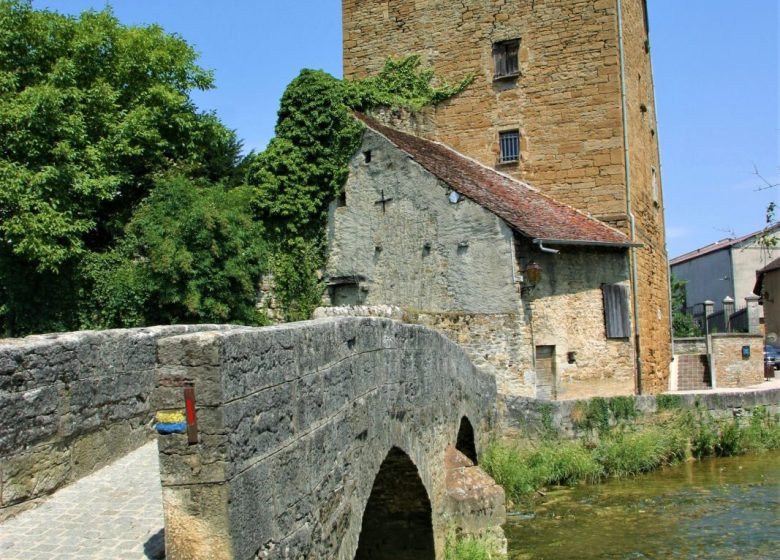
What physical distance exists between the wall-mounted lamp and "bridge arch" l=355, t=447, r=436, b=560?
8.52 metres

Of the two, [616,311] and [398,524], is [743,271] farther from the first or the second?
[398,524]

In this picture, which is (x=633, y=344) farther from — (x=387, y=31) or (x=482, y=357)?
(x=387, y=31)

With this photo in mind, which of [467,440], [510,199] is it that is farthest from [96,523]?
[510,199]

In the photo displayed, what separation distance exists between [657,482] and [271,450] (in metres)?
13.4

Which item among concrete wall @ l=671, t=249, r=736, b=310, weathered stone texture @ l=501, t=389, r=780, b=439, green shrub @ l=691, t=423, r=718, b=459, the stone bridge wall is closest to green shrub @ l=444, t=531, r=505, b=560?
the stone bridge wall

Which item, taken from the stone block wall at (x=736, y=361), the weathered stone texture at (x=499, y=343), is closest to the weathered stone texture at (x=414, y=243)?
the weathered stone texture at (x=499, y=343)

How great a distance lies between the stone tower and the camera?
62.7ft

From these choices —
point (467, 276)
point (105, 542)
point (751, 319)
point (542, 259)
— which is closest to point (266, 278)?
point (467, 276)

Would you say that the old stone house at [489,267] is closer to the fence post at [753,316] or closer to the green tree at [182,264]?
the green tree at [182,264]

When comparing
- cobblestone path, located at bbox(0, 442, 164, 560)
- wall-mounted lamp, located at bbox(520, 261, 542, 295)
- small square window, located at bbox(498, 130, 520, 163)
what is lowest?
cobblestone path, located at bbox(0, 442, 164, 560)

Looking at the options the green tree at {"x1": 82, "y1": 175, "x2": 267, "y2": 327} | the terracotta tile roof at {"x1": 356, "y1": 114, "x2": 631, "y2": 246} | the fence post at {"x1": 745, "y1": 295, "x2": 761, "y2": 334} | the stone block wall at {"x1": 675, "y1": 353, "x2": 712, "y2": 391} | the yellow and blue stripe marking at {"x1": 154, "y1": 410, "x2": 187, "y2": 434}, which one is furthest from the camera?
the fence post at {"x1": 745, "y1": 295, "x2": 761, "y2": 334}

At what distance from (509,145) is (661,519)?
10.3m

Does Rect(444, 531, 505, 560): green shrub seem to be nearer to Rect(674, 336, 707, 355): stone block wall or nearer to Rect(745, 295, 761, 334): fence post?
Rect(674, 336, 707, 355): stone block wall

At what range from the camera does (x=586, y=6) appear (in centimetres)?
1948
